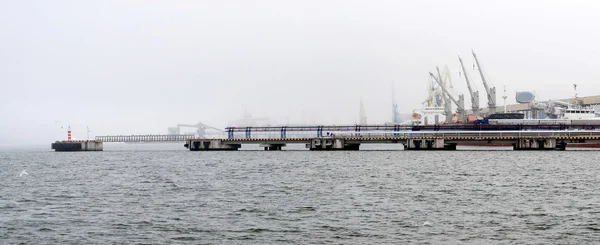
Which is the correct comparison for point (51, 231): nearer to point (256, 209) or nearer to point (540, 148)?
point (256, 209)

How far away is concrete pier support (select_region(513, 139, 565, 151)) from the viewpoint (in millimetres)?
117562

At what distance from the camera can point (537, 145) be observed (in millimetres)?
119125

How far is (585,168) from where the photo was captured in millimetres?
72875

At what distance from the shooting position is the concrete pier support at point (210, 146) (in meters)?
140

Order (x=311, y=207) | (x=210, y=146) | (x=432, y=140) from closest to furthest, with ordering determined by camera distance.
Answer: (x=311, y=207) < (x=432, y=140) < (x=210, y=146)

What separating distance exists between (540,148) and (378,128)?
31.2 m

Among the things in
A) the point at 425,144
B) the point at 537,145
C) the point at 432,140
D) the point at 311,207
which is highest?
the point at 432,140

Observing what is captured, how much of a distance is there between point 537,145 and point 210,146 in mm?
Answer: 62865

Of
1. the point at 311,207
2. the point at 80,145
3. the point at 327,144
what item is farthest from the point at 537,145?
the point at 80,145

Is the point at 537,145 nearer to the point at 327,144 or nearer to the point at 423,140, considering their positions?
the point at 423,140

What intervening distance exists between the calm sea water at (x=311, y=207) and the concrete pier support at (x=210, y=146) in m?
67.6

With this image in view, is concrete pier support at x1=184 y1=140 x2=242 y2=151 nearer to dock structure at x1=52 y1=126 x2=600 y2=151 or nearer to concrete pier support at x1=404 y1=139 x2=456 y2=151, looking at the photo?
dock structure at x1=52 y1=126 x2=600 y2=151

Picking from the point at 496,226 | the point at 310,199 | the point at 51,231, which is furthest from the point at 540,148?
the point at 51,231

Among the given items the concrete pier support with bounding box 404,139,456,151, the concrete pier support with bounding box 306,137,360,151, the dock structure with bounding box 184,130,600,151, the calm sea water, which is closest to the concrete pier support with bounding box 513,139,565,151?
the dock structure with bounding box 184,130,600,151
